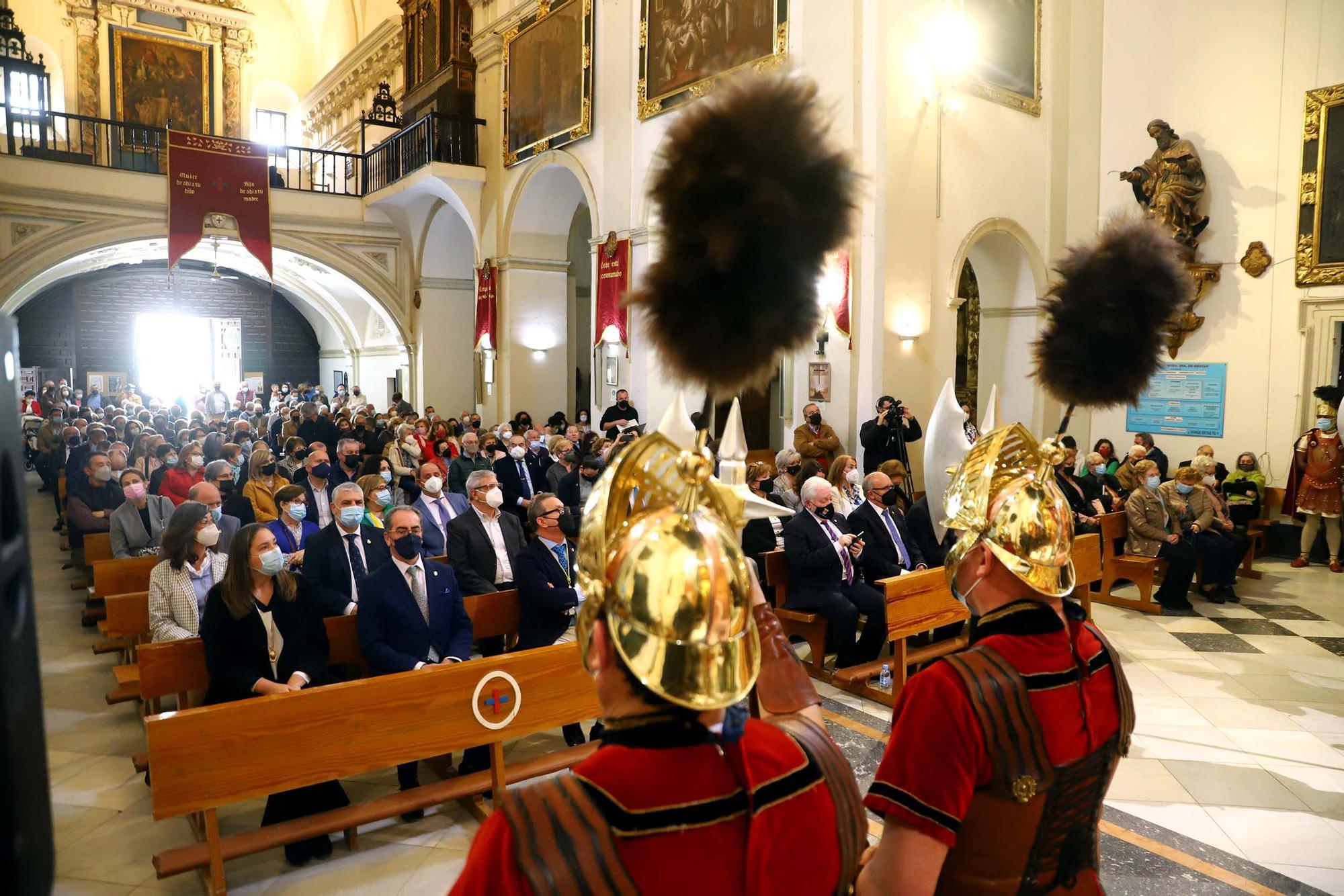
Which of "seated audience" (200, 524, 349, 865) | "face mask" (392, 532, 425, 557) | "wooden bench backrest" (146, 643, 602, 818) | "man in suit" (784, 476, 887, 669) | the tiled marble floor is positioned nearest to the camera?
"wooden bench backrest" (146, 643, 602, 818)

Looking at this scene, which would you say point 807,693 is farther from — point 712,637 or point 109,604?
point 109,604

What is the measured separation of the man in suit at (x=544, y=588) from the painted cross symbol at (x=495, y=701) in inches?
42.4

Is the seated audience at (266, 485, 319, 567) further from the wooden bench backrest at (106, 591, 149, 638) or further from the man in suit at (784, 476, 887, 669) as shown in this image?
the man in suit at (784, 476, 887, 669)

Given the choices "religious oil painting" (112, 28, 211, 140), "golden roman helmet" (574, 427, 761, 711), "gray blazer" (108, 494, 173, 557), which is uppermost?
"religious oil painting" (112, 28, 211, 140)

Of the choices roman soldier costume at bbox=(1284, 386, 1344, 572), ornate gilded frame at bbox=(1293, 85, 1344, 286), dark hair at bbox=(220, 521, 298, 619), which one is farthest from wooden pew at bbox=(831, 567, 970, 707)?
ornate gilded frame at bbox=(1293, 85, 1344, 286)

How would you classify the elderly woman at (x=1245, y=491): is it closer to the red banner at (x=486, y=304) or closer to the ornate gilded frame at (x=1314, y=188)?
the ornate gilded frame at (x=1314, y=188)

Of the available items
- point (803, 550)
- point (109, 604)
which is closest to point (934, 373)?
point (803, 550)

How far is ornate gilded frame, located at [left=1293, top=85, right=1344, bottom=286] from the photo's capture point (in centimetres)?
991

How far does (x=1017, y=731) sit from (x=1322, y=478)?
381 inches

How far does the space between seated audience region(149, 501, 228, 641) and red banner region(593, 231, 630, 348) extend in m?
8.77

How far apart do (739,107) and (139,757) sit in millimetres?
4401

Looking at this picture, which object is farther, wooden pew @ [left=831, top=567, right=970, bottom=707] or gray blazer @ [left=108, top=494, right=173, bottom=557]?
gray blazer @ [left=108, top=494, right=173, bottom=557]

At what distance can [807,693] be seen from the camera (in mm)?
1455

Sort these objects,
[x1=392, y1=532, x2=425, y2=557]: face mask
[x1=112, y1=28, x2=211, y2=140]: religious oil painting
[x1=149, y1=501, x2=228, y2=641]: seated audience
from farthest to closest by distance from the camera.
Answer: [x1=112, y1=28, x2=211, y2=140]: religious oil painting → [x1=149, y1=501, x2=228, y2=641]: seated audience → [x1=392, y1=532, x2=425, y2=557]: face mask
